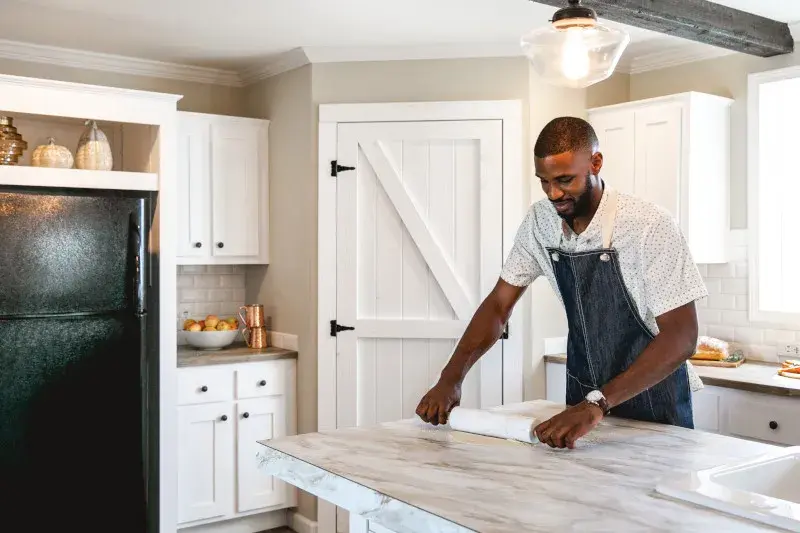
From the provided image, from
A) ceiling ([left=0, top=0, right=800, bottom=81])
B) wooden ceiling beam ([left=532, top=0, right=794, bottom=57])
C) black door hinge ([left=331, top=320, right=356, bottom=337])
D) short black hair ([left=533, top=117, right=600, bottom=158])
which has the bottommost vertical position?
black door hinge ([left=331, top=320, right=356, bottom=337])

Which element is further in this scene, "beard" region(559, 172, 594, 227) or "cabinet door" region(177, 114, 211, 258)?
"cabinet door" region(177, 114, 211, 258)

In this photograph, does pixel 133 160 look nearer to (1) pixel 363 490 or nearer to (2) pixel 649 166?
(2) pixel 649 166

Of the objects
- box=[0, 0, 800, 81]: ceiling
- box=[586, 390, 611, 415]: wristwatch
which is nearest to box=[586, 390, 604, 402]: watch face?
box=[586, 390, 611, 415]: wristwatch

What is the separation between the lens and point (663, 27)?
3346 mm

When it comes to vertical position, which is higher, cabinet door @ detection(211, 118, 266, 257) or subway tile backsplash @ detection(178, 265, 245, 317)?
cabinet door @ detection(211, 118, 266, 257)

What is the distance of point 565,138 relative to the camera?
216 cm

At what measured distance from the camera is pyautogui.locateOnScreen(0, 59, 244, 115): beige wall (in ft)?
14.0

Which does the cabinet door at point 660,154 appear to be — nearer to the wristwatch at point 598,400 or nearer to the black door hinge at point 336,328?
the black door hinge at point 336,328

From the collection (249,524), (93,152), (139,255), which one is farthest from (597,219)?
(249,524)

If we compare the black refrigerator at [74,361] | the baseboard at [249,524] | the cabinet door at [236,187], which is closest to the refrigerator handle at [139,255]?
the black refrigerator at [74,361]

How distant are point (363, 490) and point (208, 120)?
328 cm

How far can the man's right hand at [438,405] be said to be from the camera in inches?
85.4

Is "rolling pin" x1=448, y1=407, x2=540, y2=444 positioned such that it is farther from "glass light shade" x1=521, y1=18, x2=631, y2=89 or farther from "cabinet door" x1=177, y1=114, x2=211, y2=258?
"cabinet door" x1=177, y1=114, x2=211, y2=258

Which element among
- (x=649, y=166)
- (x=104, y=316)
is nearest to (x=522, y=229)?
(x=649, y=166)
